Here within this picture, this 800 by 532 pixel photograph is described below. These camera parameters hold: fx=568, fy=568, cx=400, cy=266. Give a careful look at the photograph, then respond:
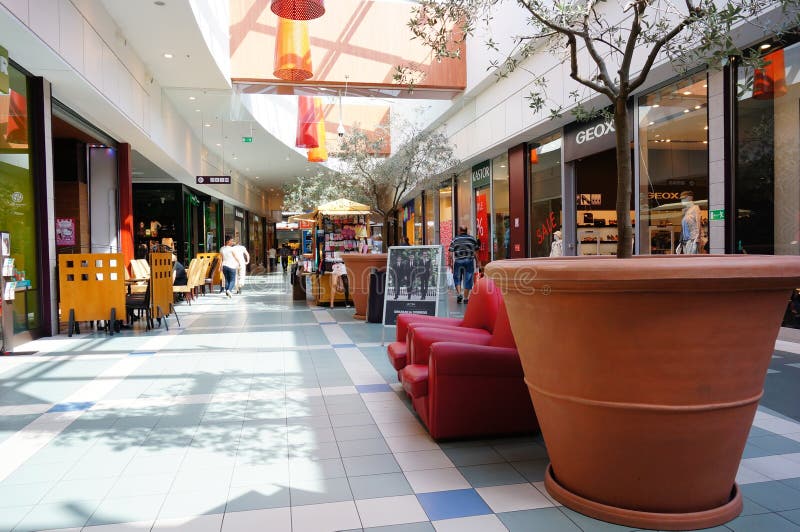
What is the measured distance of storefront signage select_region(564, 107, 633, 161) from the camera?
10.1 metres

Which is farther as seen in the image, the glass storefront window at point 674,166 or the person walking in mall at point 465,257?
the person walking in mall at point 465,257

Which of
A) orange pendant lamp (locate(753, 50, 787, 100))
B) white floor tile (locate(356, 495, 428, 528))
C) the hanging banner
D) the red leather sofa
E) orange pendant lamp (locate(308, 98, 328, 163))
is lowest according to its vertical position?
white floor tile (locate(356, 495, 428, 528))

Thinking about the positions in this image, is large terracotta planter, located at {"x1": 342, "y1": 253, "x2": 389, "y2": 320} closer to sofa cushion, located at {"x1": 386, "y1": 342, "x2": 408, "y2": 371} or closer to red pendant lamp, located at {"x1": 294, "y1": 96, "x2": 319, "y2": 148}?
sofa cushion, located at {"x1": 386, "y1": 342, "x2": 408, "y2": 371}

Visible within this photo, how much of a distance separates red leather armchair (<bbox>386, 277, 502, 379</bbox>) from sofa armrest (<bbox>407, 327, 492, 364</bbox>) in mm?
113

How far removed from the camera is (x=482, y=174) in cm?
1655

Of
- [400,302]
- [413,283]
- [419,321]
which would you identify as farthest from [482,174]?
[419,321]

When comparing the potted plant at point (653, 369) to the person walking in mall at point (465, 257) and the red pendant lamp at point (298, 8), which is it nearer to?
the red pendant lamp at point (298, 8)

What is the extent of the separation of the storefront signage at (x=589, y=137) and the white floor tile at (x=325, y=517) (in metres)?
A: 8.79

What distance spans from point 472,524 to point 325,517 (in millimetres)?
643

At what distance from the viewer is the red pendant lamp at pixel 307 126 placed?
52.1 feet

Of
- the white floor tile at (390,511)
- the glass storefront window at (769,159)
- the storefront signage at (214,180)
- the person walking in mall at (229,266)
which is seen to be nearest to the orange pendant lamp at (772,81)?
the glass storefront window at (769,159)

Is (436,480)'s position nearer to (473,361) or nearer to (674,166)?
(473,361)

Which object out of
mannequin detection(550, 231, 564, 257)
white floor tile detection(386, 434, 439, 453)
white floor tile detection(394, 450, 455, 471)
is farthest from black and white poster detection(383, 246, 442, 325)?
mannequin detection(550, 231, 564, 257)

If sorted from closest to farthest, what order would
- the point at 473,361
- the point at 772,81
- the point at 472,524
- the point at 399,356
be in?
the point at 472,524
the point at 473,361
the point at 399,356
the point at 772,81
